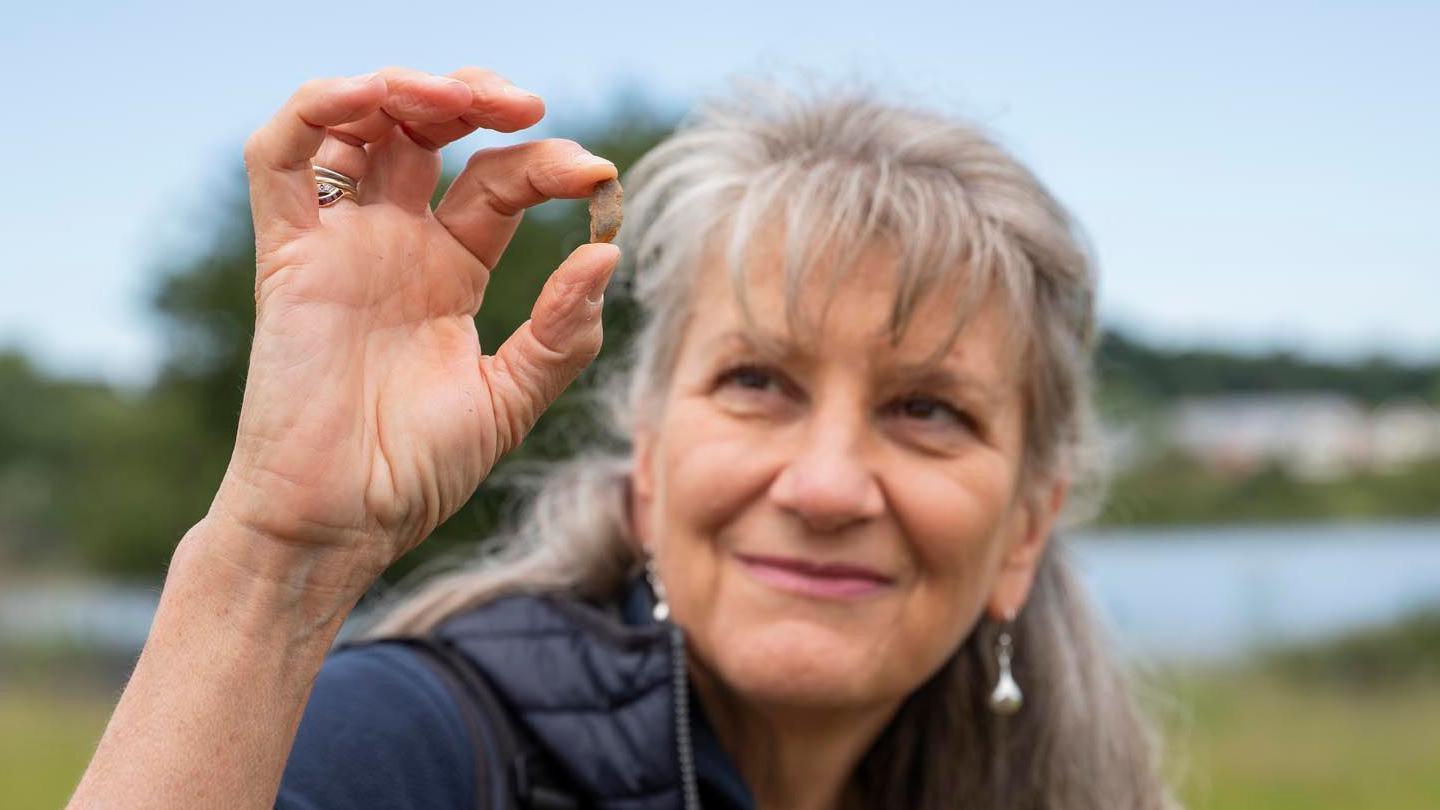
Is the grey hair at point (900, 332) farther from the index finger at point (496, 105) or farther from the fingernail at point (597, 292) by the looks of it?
the index finger at point (496, 105)

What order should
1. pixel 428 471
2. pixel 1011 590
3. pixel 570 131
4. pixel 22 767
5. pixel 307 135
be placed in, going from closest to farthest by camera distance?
pixel 307 135, pixel 428 471, pixel 1011 590, pixel 570 131, pixel 22 767

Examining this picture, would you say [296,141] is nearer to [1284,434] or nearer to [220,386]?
[220,386]

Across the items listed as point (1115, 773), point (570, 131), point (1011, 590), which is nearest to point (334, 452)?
point (1011, 590)

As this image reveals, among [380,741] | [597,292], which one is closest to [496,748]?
[380,741]

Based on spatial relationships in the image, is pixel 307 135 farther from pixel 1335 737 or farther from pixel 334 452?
pixel 1335 737

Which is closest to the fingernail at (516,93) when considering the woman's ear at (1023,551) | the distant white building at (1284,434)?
the woman's ear at (1023,551)

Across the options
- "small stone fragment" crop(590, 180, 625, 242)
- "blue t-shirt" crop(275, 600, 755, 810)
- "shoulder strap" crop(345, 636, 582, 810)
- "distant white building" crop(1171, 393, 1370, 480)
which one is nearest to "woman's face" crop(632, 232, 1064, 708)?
"shoulder strap" crop(345, 636, 582, 810)
